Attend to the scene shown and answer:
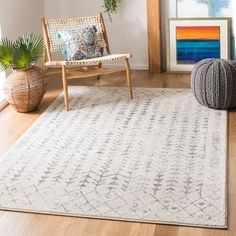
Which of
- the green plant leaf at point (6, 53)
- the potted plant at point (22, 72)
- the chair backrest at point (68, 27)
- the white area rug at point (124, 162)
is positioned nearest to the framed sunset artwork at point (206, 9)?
the chair backrest at point (68, 27)

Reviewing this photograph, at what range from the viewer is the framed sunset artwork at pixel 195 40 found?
16.8ft

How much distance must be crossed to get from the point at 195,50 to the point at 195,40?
9cm

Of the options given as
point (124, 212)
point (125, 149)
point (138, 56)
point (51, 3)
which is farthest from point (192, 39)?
point (124, 212)

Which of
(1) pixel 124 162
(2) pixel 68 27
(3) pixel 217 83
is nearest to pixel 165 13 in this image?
(2) pixel 68 27

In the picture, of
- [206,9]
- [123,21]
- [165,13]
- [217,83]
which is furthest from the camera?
[123,21]

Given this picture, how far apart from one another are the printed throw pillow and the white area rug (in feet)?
1.22

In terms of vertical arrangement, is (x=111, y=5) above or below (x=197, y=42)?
above

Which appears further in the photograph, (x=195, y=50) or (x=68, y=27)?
(x=195, y=50)

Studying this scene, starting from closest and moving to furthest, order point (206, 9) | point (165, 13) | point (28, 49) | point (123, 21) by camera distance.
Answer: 1. point (28, 49)
2. point (206, 9)
3. point (165, 13)
4. point (123, 21)

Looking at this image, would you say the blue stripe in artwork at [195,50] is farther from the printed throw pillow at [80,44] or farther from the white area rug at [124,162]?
the printed throw pillow at [80,44]

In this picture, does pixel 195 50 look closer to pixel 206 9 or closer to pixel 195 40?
pixel 195 40

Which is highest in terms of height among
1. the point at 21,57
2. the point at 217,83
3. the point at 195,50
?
the point at 21,57

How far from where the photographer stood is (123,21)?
5445 millimetres

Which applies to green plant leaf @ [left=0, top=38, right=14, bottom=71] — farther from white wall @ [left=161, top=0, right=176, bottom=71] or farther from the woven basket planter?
white wall @ [left=161, top=0, right=176, bottom=71]
